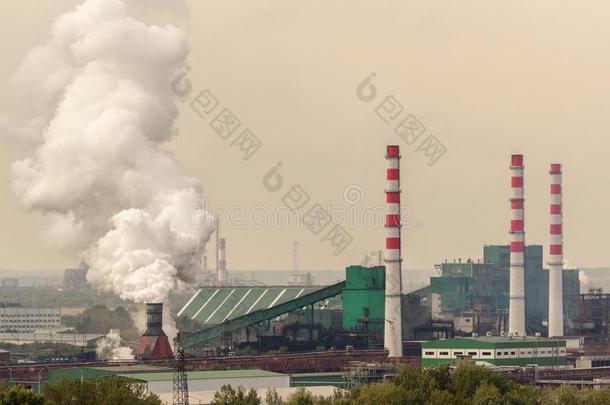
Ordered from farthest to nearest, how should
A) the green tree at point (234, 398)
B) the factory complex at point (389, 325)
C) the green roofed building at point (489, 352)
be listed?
1. the green roofed building at point (489, 352)
2. the factory complex at point (389, 325)
3. the green tree at point (234, 398)

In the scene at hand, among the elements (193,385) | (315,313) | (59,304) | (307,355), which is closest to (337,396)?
(193,385)

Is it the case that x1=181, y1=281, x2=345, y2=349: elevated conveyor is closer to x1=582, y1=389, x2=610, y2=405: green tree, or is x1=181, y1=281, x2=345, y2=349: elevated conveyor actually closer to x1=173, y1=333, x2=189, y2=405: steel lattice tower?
x1=173, y1=333, x2=189, y2=405: steel lattice tower

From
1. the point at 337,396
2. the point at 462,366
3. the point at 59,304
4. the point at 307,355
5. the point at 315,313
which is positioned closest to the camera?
the point at 337,396

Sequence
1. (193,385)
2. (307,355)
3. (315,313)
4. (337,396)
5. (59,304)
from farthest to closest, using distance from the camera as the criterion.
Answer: (59,304) → (315,313) → (307,355) → (193,385) → (337,396)

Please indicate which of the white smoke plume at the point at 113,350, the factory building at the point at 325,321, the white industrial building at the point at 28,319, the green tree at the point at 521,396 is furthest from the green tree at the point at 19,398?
the white industrial building at the point at 28,319

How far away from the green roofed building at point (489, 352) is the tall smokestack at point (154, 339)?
633 inches

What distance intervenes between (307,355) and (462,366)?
1209 inches

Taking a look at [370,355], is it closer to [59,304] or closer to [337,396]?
[337,396]

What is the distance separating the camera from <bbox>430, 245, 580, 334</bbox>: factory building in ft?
418

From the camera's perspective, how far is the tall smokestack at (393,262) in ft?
346

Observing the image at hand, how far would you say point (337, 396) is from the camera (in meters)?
65.5

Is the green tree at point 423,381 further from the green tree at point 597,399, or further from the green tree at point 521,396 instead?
the green tree at point 597,399

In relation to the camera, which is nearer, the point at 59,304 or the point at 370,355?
the point at 370,355

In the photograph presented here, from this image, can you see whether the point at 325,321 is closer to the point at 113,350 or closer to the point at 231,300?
the point at 231,300
